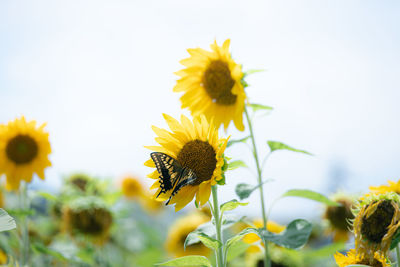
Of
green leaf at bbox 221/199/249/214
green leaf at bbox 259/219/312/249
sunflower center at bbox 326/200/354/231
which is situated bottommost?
sunflower center at bbox 326/200/354/231

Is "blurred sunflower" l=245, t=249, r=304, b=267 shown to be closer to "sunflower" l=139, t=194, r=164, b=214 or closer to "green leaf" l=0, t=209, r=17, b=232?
"green leaf" l=0, t=209, r=17, b=232

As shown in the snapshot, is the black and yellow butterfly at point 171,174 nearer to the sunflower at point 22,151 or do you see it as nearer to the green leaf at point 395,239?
the green leaf at point 395,239

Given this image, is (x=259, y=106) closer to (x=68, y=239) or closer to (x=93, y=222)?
(x=93, y=222)

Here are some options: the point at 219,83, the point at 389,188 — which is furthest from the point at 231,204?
the point at 219,83

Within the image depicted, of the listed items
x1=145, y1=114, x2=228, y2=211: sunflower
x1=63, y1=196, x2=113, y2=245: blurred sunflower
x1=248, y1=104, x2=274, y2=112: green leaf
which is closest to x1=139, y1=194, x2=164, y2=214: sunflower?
x1=63, y1=196, x2=113, y2=245: blurred sunflower

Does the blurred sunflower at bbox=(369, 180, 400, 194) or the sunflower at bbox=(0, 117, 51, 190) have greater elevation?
the sunflower at bbox=(0, 117, 51, 190)

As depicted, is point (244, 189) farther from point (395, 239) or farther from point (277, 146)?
point (395, 239)
